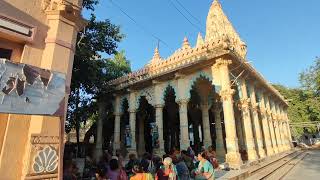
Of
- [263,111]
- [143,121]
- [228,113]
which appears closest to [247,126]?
[228,113]

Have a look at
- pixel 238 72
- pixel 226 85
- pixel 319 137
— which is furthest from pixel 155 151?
pixel 319 137

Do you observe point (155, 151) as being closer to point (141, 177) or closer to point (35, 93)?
point (141, 177)

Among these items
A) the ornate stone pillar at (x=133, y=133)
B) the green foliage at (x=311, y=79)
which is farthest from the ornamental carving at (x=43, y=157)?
the green foliage at (x=311, y=79)

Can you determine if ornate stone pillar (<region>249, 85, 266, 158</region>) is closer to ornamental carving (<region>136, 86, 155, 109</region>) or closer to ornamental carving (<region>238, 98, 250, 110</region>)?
ornamental carving (<region>238, 98, 250, 110</region>)

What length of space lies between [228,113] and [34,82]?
10760 mm

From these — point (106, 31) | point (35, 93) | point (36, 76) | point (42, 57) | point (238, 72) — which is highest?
point (106, 31)

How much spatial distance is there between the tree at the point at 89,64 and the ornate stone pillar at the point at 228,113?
7.03 meters

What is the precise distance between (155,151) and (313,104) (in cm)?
3507

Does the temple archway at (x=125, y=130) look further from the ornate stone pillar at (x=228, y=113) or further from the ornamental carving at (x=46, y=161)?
the ornamental carving at (x=46, y=161)

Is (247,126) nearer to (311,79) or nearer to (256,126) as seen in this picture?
(256,126)

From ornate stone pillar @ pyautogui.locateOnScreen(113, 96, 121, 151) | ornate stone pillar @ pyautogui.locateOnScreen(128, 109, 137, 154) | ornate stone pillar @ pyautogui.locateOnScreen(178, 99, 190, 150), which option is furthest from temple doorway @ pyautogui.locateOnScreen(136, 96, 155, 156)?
ornate stone pillar @ pyautogui.locateOnScreen(178, 99, 190, 150)

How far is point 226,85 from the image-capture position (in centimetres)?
1369

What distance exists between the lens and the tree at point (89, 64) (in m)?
14.2

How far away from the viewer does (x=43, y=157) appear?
5.12 metres
